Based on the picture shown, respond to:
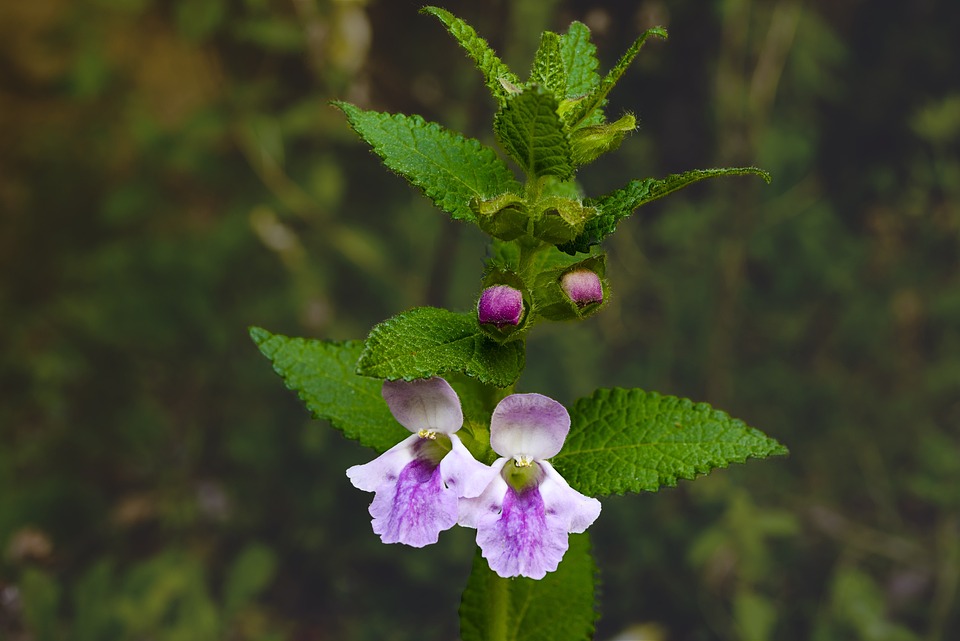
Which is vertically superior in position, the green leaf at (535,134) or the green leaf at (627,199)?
the green leaf at (535,134)

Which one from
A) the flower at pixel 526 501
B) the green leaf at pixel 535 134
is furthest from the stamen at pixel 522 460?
the green leaf at pixel 535 134

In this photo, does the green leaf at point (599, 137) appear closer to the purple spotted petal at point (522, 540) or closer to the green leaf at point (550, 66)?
the green leaf at point (550, 66)

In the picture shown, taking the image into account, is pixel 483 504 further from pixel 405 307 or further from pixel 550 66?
pixel 405 307

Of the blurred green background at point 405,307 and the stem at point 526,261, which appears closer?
the stem at point 526,261

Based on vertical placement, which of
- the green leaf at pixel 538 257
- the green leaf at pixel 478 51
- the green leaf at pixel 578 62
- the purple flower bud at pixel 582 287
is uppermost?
the green leaf at pixel 578 62

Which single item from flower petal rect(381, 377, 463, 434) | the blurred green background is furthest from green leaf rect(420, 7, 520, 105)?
the blurred green background

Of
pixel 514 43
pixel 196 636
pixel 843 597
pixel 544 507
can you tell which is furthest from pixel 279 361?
pixel 843 597
